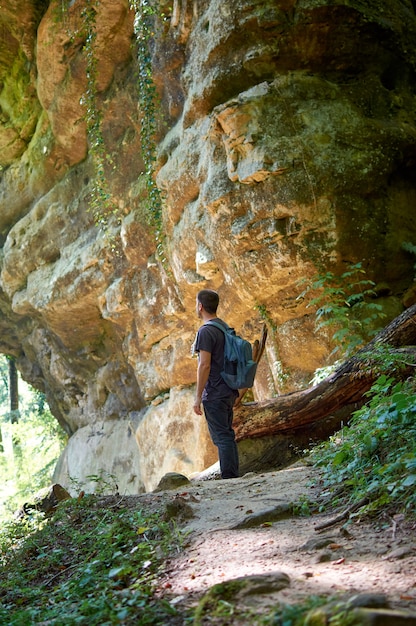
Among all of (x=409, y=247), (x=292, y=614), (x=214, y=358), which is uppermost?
(x=409, y=247)

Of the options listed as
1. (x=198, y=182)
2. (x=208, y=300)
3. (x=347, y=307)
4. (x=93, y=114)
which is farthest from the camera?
(x=93, y=114)

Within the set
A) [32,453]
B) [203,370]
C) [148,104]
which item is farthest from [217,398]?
[32,453]

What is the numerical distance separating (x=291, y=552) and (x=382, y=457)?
104 centimetres

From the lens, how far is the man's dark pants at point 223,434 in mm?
6078

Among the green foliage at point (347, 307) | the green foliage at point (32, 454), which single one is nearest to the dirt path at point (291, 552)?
the green foliage at point (347, 307)

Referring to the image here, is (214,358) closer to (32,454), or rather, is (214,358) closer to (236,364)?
(236,364)

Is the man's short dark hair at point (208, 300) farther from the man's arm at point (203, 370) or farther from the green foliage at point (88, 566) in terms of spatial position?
the green foliage at point (88, 566)

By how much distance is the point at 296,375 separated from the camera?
8.34 meters

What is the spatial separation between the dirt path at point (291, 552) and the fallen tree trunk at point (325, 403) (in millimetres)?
1615

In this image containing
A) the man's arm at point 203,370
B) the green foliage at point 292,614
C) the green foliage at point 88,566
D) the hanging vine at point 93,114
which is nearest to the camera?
the green foliage at point 292,614

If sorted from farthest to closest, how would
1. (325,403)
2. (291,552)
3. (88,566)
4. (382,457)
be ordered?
(325,403)
(382,457)
(88,566)
(291,552)

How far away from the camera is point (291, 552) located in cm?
303

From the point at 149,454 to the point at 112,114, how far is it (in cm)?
636

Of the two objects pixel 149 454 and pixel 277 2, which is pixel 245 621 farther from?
pixel 149 454
